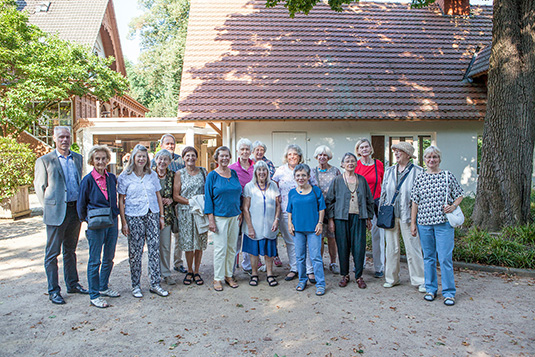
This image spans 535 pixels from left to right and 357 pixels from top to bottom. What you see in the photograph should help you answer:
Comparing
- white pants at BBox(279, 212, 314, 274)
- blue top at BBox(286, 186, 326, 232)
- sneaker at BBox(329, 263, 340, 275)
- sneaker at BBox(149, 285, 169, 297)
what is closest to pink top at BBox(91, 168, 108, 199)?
sneaker at BBox(149, 285, 169, 297)

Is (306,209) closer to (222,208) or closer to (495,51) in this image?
(222,208)

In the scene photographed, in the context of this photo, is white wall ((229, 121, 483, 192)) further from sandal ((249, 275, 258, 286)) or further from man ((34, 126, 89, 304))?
man ((34, 126, 89, 304))

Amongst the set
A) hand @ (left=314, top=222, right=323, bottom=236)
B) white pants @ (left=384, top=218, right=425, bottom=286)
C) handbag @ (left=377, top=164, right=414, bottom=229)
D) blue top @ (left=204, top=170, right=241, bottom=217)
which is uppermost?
blue top @ (left=204, top=170, right=241, bottom=217)

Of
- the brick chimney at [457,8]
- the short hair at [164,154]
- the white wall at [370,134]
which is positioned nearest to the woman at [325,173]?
the short hair at [164,154]

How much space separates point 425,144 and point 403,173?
363 inches

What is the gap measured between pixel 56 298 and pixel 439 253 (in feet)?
15.4

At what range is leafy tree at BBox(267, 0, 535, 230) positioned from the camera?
294 inches

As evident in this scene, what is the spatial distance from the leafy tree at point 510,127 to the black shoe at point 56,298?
711 centimetres

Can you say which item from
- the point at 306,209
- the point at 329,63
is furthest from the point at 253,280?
the point at 329,63

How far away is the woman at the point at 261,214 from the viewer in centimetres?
560

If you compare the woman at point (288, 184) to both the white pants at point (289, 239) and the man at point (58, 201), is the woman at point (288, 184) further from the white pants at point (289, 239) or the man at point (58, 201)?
the man at point (58, 201)

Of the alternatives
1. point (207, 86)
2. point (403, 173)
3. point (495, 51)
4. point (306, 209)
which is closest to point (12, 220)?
point (207, 86)

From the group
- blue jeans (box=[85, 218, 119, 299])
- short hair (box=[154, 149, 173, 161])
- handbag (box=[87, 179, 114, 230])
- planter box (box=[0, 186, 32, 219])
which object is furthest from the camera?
planter box (box=[0, 186, 32, 219])

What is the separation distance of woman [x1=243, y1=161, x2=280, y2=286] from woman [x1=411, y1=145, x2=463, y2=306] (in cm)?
190
